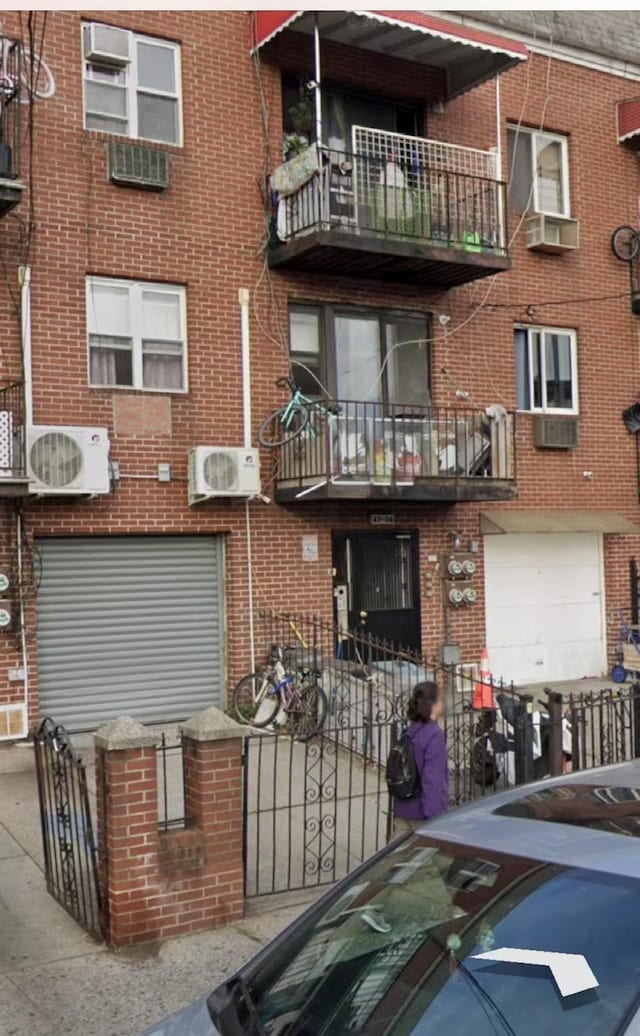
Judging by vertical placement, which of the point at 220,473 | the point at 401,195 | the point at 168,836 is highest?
the point at 401,195

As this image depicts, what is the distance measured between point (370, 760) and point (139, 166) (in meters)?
7.44

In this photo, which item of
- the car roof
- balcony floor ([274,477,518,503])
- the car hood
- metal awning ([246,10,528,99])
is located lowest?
the car hood

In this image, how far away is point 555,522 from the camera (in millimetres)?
14664

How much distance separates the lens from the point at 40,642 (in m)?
11.2

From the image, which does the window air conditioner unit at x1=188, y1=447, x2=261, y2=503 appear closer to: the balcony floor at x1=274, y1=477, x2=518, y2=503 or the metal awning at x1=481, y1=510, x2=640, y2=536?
the balcony floor at x1=274, y1=477, x2=518, y2=503

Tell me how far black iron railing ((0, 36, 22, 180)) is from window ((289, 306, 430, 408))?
159 inches

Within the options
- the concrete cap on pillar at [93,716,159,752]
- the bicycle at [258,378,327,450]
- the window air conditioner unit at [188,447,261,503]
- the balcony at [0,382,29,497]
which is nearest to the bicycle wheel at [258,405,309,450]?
the bicycle at [258,378,327,450]

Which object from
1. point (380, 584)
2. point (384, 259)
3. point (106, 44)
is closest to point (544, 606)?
point (380, 584)

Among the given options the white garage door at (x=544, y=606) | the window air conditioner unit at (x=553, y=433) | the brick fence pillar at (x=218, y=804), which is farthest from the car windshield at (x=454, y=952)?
the window air conditioner unit at (x=553, y=433)

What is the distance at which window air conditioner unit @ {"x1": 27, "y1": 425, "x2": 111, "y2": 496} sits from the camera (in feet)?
35.3

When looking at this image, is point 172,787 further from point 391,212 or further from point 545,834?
point 391,212

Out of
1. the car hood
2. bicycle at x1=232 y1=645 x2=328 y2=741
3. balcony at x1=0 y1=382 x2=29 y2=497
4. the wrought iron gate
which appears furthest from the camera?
bicycle at x1=232 y1=645 x2=328 y2=741

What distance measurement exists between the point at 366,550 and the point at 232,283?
3984mm

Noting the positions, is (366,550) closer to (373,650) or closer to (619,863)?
(373,650)
